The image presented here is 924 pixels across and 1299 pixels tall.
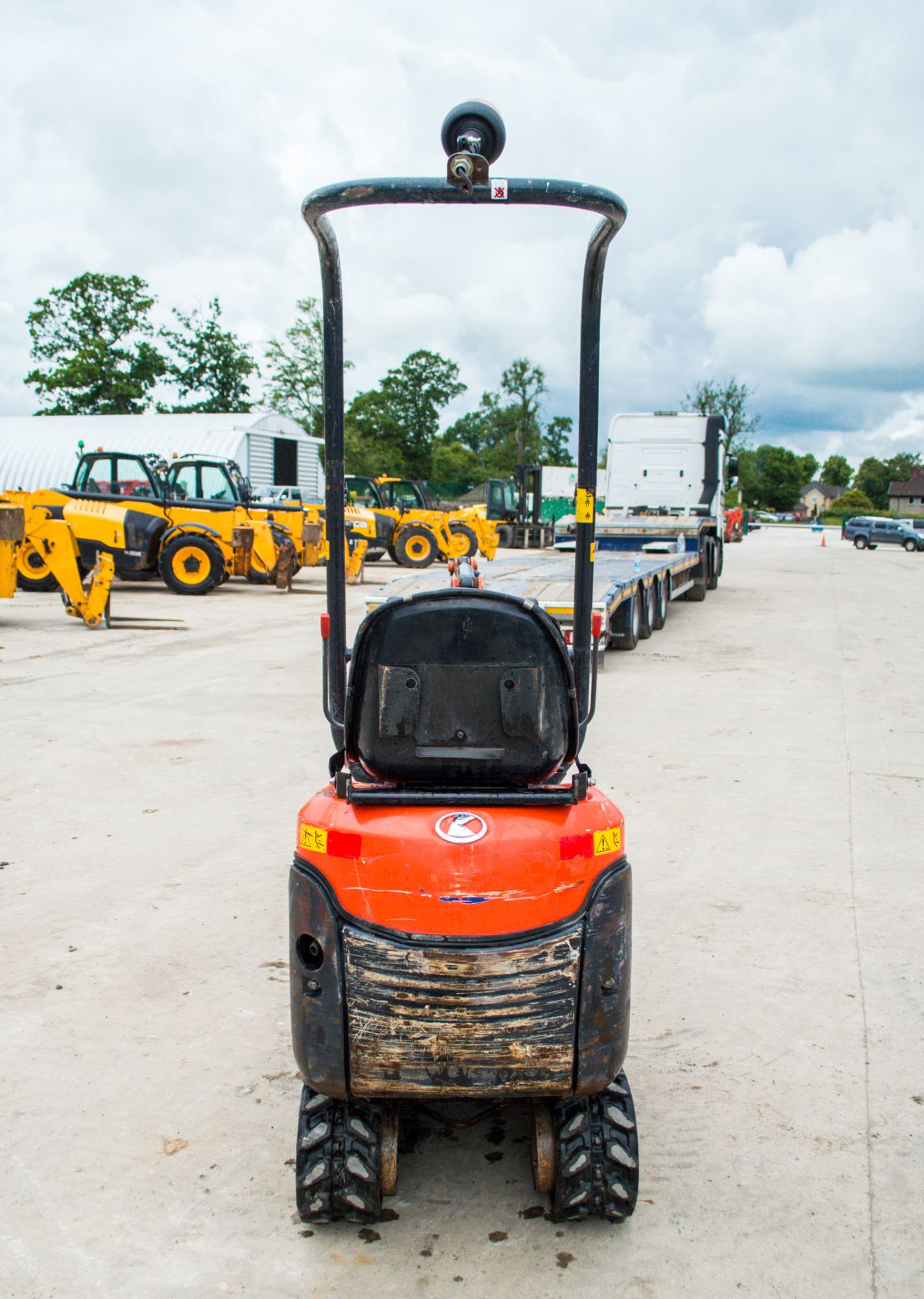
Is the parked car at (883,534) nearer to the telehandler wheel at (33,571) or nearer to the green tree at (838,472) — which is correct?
the telehandler wheel at (33,571)

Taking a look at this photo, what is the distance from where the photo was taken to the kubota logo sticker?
8.27 ft

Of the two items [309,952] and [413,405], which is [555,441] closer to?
[413,405]

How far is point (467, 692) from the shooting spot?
2.81 m

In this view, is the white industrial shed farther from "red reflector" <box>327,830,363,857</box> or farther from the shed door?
"red reflector" <box>327,830,363,857</box>

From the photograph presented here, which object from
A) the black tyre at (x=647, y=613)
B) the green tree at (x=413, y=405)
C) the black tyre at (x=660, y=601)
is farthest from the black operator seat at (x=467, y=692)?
the green tree at (x=413, y=405)

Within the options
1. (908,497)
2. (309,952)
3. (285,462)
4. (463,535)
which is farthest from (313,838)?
(908,497)

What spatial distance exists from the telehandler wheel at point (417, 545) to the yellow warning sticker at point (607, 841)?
75.2ft

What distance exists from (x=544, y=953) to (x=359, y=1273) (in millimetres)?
878

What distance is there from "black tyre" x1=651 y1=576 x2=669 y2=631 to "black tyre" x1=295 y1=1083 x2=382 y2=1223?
39.6 ft

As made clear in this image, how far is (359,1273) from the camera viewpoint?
2.58 m

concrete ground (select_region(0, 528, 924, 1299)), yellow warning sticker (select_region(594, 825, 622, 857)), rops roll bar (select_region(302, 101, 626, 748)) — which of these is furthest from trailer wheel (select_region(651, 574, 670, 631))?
yellow warning sticker (select_region(594, 825, 622, 857))

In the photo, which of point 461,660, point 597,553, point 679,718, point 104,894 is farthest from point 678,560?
point 461,660

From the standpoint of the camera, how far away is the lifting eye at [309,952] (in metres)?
2.62

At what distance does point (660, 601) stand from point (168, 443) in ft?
99.4
